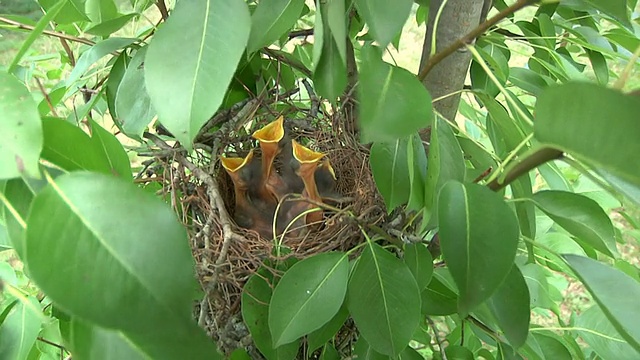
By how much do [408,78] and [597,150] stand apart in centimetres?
14

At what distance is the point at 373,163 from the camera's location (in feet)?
1.32

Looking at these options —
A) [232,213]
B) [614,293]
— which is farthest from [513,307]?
[232,213]

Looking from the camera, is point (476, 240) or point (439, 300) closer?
point (476, 240)

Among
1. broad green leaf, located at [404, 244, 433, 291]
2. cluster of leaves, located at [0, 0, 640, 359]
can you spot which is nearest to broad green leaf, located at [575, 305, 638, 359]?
cluster of leaves, located at [0, 0, 640, 359]

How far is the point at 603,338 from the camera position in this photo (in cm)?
54

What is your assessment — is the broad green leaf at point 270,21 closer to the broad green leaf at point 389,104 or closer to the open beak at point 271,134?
the broad green leaf at point 389,104

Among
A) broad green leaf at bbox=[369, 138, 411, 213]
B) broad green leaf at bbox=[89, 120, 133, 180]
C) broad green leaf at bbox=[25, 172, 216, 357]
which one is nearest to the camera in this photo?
broad green leaf at bbox=[25, 172, 216, 357]

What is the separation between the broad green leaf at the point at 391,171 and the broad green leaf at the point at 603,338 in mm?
274

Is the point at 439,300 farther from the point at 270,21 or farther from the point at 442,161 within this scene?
the point at 270,21

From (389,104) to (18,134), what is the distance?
0.61 ft

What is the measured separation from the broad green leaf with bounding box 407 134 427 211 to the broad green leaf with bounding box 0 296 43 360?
282 millimetres

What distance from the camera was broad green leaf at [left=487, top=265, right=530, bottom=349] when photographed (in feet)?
1.15

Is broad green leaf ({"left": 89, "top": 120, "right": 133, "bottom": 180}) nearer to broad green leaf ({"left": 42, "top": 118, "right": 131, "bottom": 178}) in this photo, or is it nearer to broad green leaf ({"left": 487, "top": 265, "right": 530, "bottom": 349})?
broad green leaf ({"left": 42, "top": 118, "right": 131, "bottom": 178})

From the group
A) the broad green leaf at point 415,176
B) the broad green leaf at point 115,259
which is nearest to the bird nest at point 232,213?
the broad green leaf at point 415,176
